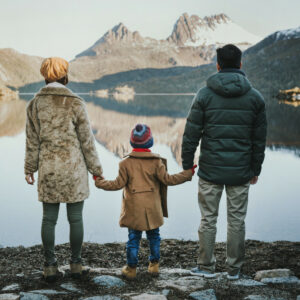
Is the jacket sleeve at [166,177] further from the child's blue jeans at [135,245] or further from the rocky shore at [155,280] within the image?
the rocky shore at [155,280]

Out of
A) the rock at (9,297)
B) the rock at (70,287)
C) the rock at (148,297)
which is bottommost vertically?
the rock at (70,287)

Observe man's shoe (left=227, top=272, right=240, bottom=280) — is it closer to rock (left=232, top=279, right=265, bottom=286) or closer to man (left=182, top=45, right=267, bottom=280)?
man (left=182, top=45, right=267, bottom=280)

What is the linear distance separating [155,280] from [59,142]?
172cm

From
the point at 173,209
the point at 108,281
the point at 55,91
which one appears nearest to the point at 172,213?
the point at 173,209

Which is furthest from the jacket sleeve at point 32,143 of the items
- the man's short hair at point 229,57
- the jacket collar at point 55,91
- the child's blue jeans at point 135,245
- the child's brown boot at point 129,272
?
the man's short hair at point 229,57

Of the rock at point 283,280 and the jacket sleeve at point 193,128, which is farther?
the jacket sleeve at point 193,128

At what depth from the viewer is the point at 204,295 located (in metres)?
3.59

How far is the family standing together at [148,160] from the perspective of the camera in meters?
4.15

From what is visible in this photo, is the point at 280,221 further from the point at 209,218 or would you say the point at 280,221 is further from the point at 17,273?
the point at 17,273

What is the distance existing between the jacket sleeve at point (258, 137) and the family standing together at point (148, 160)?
0.03 ft

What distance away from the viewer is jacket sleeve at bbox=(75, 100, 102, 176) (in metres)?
4.16

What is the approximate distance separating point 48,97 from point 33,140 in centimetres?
46

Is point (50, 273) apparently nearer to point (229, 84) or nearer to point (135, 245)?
point (135, 245)

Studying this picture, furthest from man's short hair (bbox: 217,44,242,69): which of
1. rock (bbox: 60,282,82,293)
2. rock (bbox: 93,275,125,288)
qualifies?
rock (bbox: 60,282,82,293)
